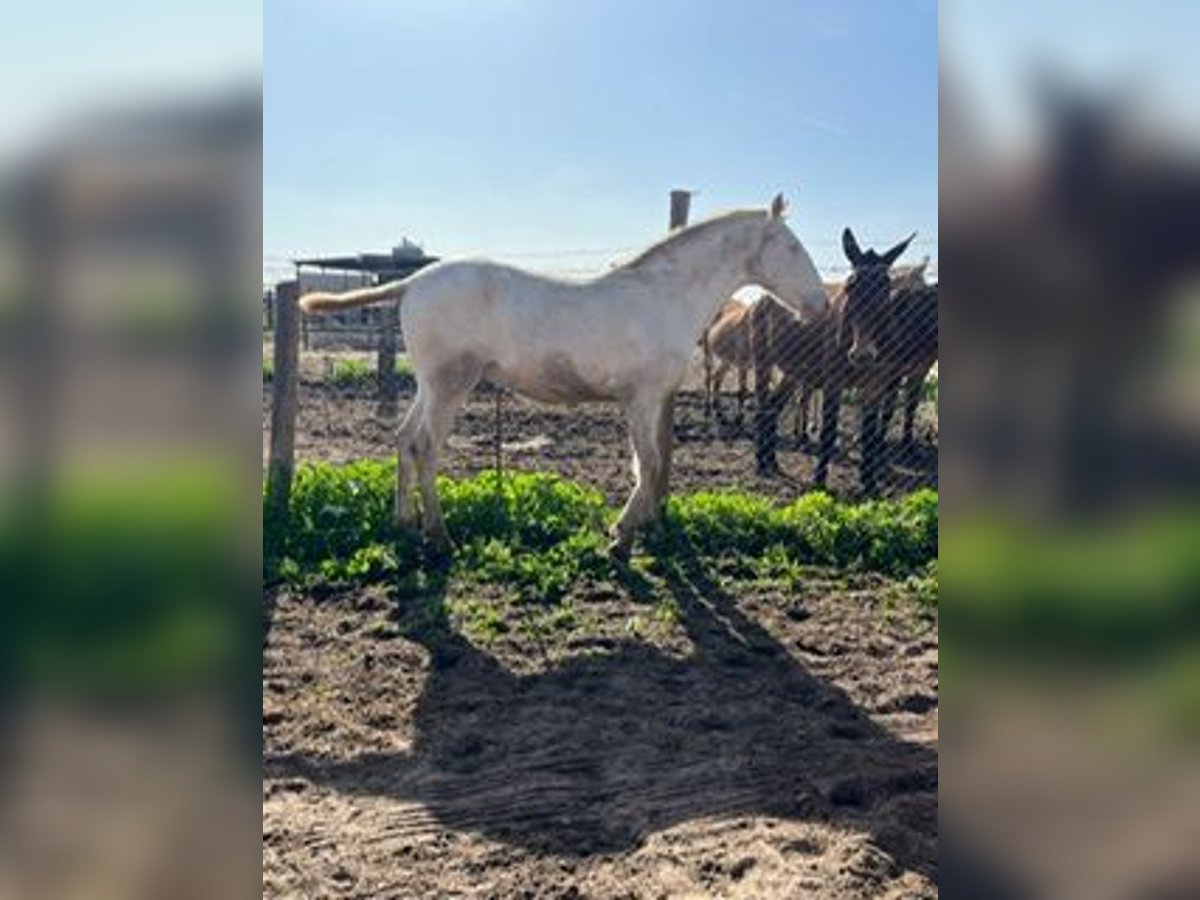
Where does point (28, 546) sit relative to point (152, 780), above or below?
above

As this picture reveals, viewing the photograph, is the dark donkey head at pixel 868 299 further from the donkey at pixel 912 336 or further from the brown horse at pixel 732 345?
the brown horse at pixel 732 345

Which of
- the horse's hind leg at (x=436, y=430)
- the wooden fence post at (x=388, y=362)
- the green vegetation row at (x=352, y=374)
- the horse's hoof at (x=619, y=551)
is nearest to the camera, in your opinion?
the horse's hoof at (x=619, y=551)

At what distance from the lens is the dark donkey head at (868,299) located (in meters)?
7.84

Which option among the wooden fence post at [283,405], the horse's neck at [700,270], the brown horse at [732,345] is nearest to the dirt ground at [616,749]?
the wooden fence post at [283,405]

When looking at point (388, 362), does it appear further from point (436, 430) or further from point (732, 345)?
point (436, 430)

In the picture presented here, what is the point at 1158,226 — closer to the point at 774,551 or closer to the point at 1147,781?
the point at 1147,781

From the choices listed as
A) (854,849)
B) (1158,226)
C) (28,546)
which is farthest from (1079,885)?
(854,849)

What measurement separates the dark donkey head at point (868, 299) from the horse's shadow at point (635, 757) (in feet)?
13.8

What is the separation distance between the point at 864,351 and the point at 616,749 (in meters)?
5.35

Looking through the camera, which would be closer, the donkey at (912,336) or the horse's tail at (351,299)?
the horse's tail at (351,299)

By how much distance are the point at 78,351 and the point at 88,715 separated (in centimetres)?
27

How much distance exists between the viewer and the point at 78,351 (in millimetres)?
726

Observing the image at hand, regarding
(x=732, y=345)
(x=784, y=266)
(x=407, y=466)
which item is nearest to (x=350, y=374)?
(x=732, y=345)

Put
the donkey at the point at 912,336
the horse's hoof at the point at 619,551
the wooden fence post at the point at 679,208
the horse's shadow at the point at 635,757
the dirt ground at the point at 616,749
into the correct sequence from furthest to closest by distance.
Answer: the donkey at the point at 912,336, the wooden fence post at the point at 679,208, the horse's hoof at the point at 619,551, the horse's shadow at the point at 635,757, the dirt ground at the point at 616,749
